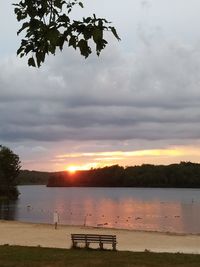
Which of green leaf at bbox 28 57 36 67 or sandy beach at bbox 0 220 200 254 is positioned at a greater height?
green leaf at bbox 28 57 36 67

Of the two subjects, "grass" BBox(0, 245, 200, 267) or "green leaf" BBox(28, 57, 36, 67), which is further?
"grass" BBox(0, 245, 200, 267)

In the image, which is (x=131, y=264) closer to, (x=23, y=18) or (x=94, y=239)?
(x=94, y=239)

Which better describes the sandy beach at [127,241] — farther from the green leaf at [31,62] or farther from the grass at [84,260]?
the green leaf at [31,62]

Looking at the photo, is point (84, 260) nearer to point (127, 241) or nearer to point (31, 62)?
point (31, 62)

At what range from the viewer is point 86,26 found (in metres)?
4.54

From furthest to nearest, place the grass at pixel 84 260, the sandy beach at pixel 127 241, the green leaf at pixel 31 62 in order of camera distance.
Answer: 1. the sandy beach at pixel 127 241
2. the grass at pixel 84 260
3. the green leaf at pixel 31 62

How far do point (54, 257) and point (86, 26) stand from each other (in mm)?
14171

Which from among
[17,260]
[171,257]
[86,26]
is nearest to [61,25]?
[86,26]

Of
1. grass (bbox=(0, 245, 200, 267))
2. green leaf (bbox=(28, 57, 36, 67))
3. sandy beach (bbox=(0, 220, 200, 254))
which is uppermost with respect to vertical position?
green leaf (bbox=(28, 57, 36, 67))

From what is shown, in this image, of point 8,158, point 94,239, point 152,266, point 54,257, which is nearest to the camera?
point 152,266

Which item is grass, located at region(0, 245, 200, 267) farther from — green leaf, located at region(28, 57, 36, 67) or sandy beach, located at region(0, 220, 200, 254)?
green leaf, located at region(28, 57, 36, 67)

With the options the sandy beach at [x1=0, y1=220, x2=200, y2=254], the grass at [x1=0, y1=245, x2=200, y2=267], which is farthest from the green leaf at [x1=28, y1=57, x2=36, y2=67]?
the sandy beach at [x1=0, y1=220, x2=200, y2=254]

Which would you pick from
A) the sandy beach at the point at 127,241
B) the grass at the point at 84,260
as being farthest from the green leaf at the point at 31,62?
the sandy beach at the point at 127,241

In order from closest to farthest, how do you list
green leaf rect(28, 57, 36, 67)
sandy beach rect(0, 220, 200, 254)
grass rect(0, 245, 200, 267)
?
1. green leaf rect(28, 57, 36, 67)
2. grass rect(0, 245, 200, 267)
3. sandy beach rect(0, 220, 200, 254)
